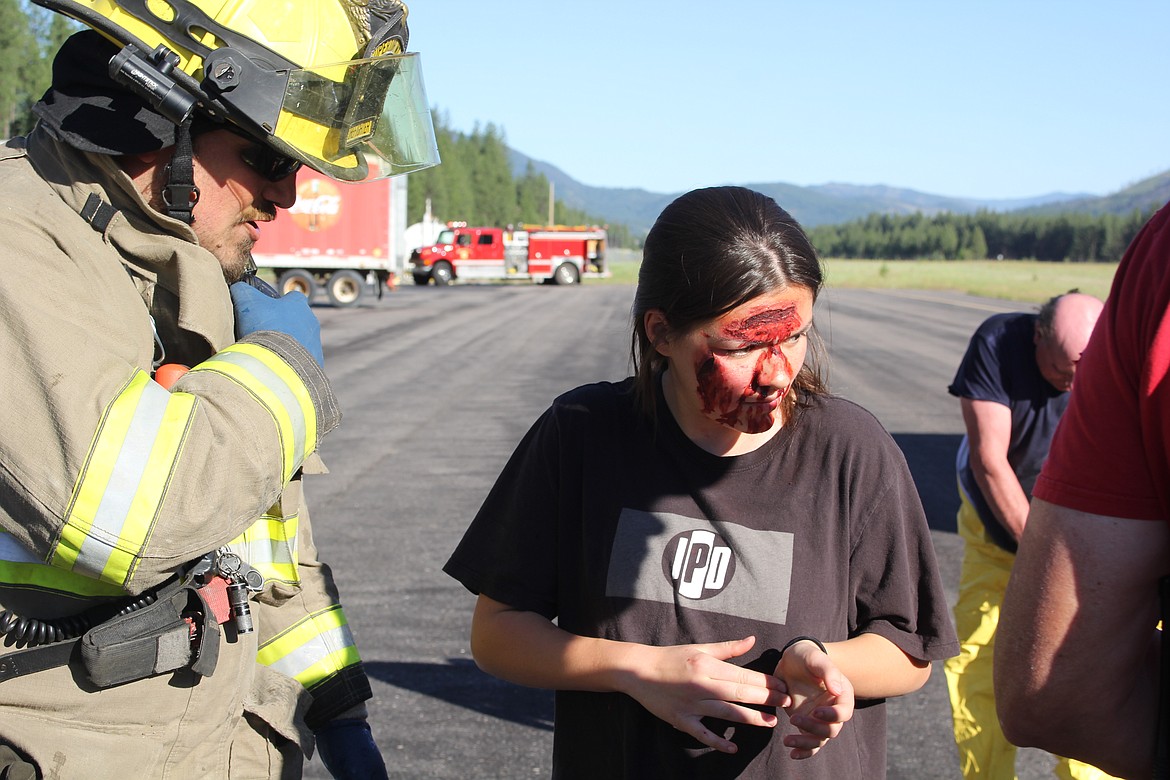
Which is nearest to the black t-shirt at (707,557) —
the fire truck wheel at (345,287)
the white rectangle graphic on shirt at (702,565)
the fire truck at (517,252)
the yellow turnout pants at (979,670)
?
the white rectangle graphic on shirt at (702,565)

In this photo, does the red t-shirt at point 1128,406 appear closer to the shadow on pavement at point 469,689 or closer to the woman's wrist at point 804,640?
the woman's wrist at point 804,640

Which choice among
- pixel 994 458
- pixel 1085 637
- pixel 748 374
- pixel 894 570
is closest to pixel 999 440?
pixel 994 458

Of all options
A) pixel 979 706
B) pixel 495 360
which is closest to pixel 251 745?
pixel 979 706

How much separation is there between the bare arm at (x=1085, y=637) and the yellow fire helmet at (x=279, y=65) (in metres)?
1.40

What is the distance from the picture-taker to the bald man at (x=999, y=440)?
3576 mm

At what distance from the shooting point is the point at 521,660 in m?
2.00

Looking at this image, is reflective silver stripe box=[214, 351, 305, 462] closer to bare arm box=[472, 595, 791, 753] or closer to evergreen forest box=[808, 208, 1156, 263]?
bare arm box=[472, 595, 791, 753]

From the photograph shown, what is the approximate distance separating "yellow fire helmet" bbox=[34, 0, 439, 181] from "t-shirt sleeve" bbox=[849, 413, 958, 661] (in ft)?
3.90

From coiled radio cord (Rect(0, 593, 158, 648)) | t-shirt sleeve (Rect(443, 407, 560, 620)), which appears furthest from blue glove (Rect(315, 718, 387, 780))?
coiled radio cord (Rect(0, 593, 158, 648))

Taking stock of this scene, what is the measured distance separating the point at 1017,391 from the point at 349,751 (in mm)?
2705

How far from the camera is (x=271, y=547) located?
1991mm

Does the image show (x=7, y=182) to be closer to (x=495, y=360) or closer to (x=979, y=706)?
(x=979, y=706)

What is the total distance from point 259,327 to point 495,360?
14280 millimetres

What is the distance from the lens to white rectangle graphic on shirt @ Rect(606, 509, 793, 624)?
1.93 meters
